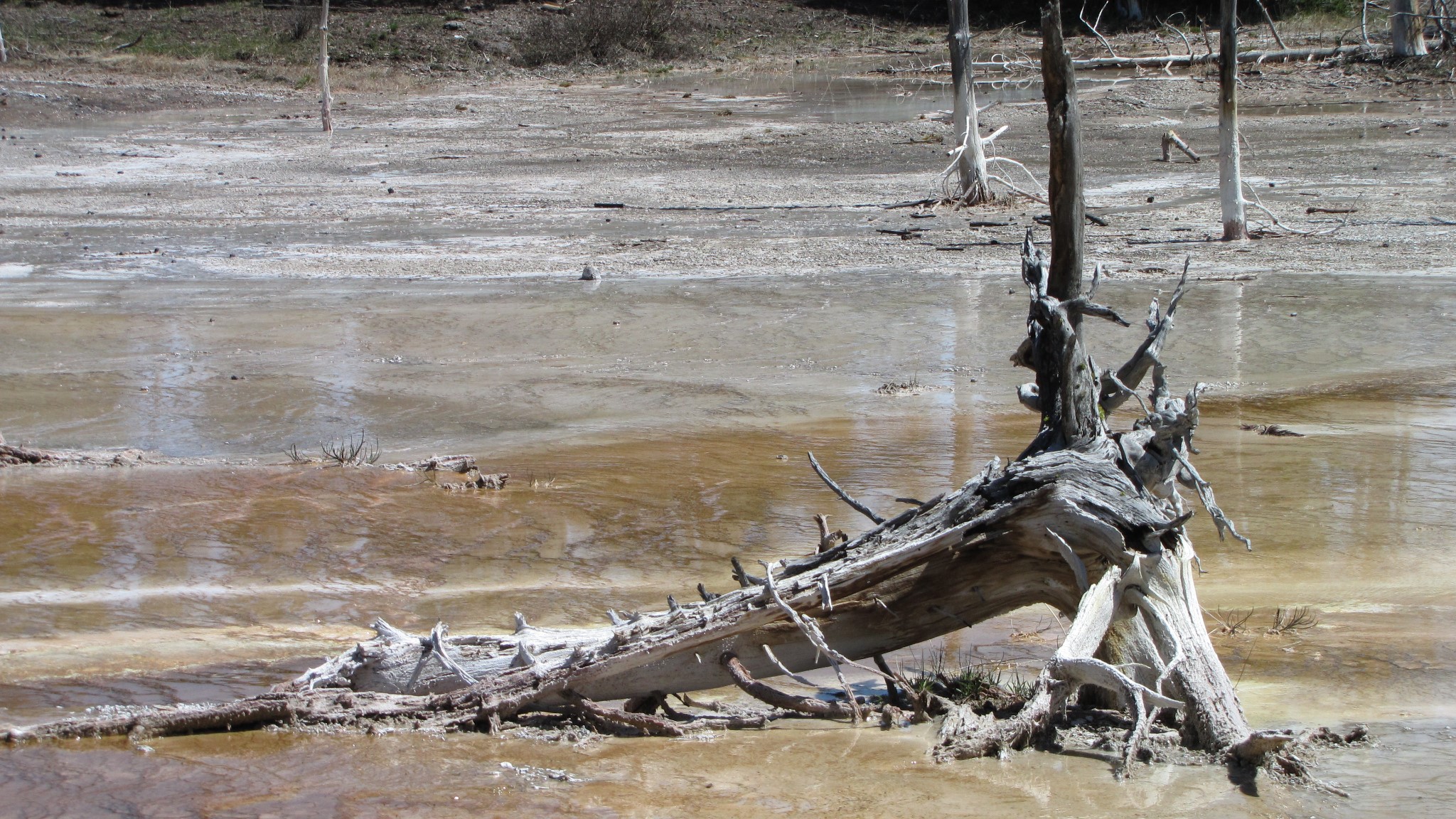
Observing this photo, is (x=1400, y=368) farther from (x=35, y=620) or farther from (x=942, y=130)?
(x=942, y=130)

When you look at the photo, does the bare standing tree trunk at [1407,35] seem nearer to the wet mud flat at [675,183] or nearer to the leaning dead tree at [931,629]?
the wet mud flat at [675,183]

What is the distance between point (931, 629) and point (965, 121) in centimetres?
1315

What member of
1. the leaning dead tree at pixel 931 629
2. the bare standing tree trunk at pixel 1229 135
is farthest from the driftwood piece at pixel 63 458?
the bare standing tree trunk at pixel 1229 135

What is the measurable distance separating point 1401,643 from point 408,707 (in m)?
3.61

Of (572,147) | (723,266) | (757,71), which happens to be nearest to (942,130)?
(572,147)

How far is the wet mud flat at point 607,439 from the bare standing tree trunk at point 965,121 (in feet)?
1.99

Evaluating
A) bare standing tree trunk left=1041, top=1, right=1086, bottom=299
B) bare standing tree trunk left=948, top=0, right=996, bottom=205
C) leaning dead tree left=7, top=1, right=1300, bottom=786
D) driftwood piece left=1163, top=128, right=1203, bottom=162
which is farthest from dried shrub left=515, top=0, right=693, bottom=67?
leaning dead tree left=7, top=1, right=1300, bottom=786

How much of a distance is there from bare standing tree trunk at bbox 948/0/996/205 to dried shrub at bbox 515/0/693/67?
1967 cm

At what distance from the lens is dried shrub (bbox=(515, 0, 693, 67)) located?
35.5m

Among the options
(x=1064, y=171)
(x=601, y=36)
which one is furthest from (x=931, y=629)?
(x=601, y=36)

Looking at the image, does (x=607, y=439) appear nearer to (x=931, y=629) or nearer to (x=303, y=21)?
(x=931, y=629)

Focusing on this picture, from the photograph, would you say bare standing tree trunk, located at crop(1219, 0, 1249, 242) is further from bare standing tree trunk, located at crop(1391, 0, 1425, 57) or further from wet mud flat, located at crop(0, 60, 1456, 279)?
bare standing tree trunk, located at crop(1391, 0, 1425, 57)

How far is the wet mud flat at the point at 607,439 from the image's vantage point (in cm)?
430

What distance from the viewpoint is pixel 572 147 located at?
73.3 feet
